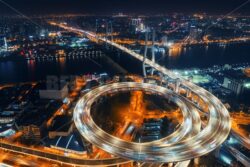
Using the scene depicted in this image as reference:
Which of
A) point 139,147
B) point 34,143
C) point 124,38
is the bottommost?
point 34,143

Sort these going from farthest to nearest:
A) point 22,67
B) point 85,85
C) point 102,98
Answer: point 22,67 < point 85,85 < point 102,98

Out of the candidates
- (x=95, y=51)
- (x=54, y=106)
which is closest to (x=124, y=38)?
(x=95, y=51)

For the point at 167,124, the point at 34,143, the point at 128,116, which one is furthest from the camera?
the point at 128,116

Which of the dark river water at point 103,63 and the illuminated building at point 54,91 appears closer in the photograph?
the illuminated building at point 54,91

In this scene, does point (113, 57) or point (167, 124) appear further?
point (113, 57)

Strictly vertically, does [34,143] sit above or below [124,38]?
below

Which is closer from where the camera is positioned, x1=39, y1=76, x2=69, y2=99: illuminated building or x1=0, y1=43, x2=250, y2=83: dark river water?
x1=39, y1=76, x2=69, y2=99: illuminated building

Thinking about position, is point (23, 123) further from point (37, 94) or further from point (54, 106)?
point (37, 94)

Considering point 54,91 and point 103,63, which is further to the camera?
point 103,63
